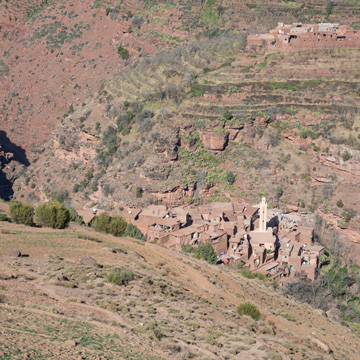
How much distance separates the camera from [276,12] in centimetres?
6975

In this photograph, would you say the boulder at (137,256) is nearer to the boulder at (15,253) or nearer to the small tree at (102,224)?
→ the boulder at (15,253)

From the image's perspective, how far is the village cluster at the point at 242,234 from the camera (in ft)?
144

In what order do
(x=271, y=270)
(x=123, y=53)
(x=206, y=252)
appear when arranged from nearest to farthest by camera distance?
1. (x=206, y=252)
2. (x=271, y=270)
3. (x=123, y=53)

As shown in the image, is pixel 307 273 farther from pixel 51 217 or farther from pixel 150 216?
pixel 51 217

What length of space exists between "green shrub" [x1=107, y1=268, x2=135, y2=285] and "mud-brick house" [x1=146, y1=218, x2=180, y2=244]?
19.6m

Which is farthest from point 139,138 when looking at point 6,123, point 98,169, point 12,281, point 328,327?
point 12,281

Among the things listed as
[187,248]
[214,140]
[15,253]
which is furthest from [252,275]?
[214,140]

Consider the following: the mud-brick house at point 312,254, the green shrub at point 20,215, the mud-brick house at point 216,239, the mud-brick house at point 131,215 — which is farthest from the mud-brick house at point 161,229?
the green shrub at point 20,215

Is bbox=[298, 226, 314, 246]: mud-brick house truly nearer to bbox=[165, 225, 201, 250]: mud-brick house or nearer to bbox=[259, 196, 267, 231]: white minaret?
bbox=[259, 196, 267, 231]: white minaret

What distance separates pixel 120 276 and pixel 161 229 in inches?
861

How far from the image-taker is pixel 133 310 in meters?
21.1

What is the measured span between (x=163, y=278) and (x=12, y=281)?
7.02 m

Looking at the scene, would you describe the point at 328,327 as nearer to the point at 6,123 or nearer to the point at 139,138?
the point at 139,138

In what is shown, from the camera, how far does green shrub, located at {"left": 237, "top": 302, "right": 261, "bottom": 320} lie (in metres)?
25.3
